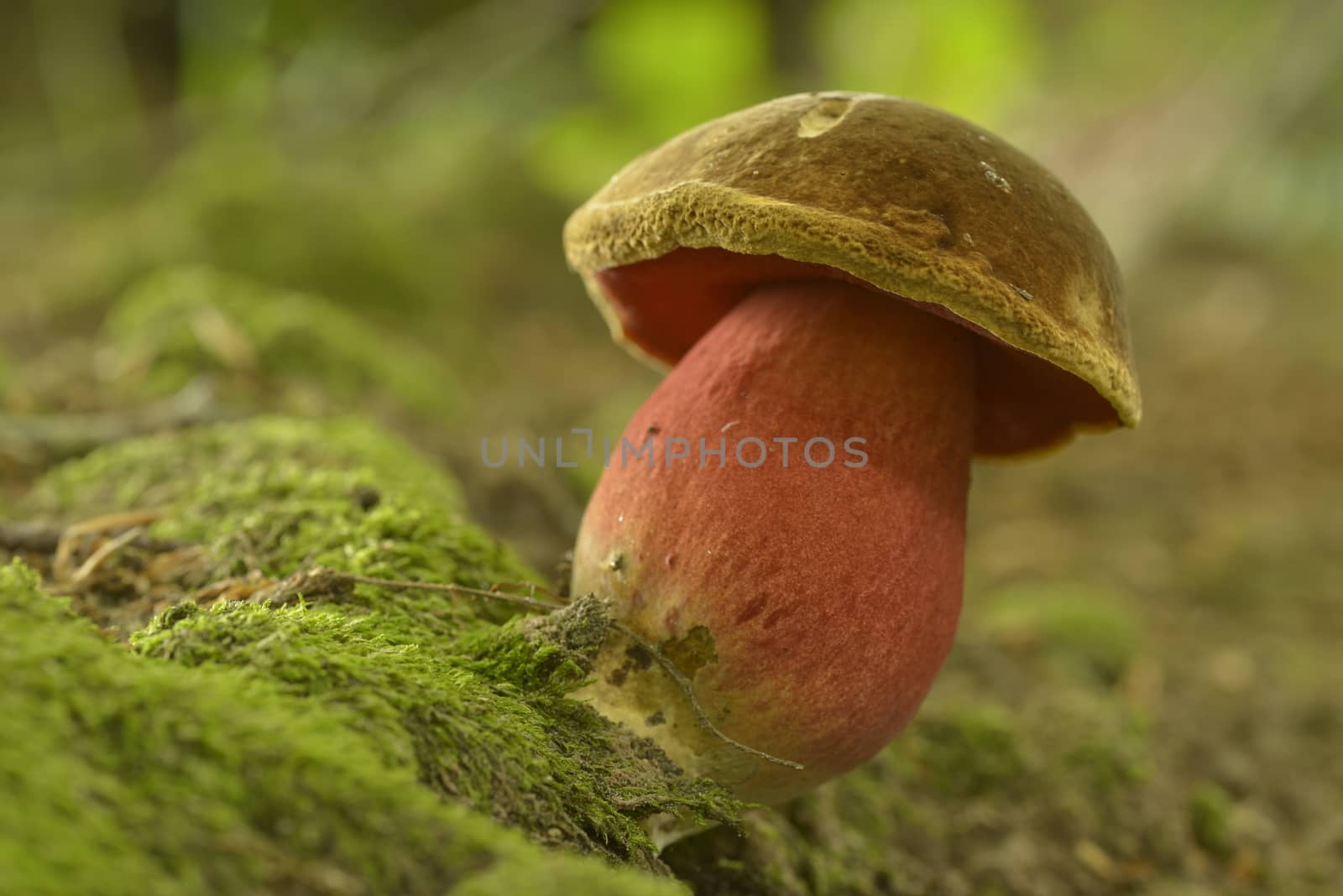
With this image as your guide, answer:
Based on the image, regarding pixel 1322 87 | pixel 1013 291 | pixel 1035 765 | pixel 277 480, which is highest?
pixel 1322 87

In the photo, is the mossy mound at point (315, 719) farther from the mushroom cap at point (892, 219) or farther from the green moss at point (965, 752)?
the green moss at point (965, 752)

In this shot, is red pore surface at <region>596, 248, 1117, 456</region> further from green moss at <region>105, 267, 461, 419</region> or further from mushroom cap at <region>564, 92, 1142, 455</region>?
green moss at <region>105, 267, 461, 419</region>

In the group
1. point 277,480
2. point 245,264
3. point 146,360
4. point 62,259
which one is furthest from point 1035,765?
point 62,259

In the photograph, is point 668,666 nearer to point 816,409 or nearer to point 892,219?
Answer: point 816,409

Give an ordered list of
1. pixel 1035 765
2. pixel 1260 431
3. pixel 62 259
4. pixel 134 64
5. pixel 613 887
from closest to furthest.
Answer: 1. pixel 613 887
2. pixel 1035 765
3. pixel 62 259
4. pixel 1260 431
5. pixel 134 64

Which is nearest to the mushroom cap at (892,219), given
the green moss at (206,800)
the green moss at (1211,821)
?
the green moss at (206,800)

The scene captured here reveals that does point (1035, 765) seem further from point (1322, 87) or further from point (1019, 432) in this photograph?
point (1322, 87)

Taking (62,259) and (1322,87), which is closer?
(62,259)

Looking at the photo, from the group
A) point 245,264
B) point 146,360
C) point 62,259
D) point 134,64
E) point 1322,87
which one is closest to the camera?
point 146,360
